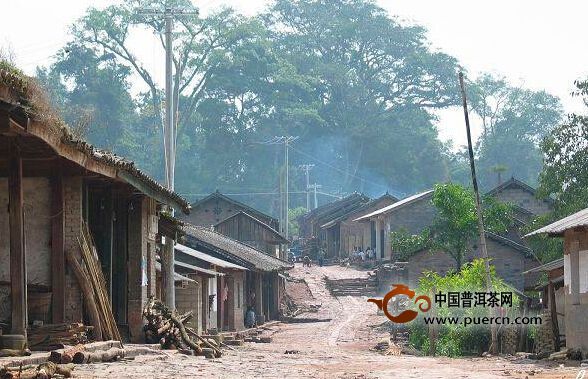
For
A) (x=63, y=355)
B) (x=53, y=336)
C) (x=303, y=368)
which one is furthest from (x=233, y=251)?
(x=63, y=355)

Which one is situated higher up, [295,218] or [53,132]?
[295,218]

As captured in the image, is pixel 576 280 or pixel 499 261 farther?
pixel 499 261

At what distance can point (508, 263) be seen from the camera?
1923 inches

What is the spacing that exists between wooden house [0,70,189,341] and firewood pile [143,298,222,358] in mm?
303

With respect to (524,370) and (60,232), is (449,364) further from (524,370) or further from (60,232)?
(60,232)

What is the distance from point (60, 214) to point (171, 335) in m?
4.69

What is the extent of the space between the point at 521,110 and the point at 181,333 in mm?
82388

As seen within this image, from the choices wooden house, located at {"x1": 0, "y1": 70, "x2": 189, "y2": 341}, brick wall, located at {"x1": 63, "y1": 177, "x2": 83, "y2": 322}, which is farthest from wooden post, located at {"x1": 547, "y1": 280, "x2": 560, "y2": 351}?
brick wall, located at {"x1": 63, "y1": 177, "x2": 83, "y2": 322}

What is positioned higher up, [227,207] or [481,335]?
[227,207]

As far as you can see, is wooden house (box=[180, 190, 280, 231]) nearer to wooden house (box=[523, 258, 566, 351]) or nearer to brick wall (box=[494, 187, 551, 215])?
brick wall (box=[494, 187, 551, 215])

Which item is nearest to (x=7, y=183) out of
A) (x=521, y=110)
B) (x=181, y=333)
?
(x=181, y=333)

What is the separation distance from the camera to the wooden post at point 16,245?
1691cm

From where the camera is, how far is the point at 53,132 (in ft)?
52.7

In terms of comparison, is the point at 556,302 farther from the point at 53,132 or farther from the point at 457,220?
the point at 53,132
